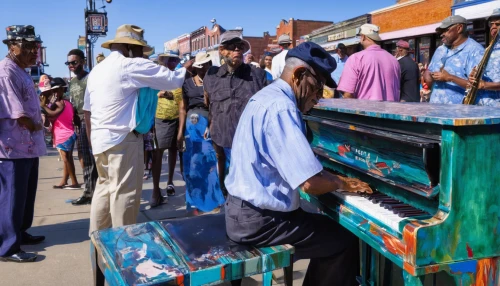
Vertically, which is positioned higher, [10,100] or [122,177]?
[10,100]

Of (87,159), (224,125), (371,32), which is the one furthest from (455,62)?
(87,159)

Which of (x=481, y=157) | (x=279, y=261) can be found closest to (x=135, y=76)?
(x=279, y=261)

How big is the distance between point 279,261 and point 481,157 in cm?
109

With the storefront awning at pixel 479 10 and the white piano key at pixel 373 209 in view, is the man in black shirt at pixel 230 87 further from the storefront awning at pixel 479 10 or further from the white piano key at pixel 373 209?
the storefront awning at pixel 479 10

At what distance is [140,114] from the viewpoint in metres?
3.61

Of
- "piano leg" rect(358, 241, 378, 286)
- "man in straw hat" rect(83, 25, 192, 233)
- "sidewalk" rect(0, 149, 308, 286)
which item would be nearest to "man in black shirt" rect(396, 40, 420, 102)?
"sidewalk" rect(0, 149, 308, 286)

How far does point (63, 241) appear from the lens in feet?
14.5

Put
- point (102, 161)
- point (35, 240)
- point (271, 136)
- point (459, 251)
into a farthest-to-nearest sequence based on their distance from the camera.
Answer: point (35, 240) → point (102, 161) → point (271, 136) → point (459, 251)

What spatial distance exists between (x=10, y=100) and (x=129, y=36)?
A: 1115 millimetres

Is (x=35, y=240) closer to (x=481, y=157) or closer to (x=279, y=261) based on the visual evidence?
(x=279, y=261)

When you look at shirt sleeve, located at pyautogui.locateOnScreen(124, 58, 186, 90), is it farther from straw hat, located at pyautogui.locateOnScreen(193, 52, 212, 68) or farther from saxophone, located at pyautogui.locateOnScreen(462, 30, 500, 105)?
saxophone, located at pyautogui.locateOnScreen(462, 30, 500, 105)

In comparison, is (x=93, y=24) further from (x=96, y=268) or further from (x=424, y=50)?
(x=96, y=268)

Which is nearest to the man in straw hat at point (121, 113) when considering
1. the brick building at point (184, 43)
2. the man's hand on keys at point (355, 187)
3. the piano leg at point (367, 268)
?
the man's hand on keys at point (355, 187)

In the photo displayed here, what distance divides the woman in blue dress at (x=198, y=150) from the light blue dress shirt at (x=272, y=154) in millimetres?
2353
